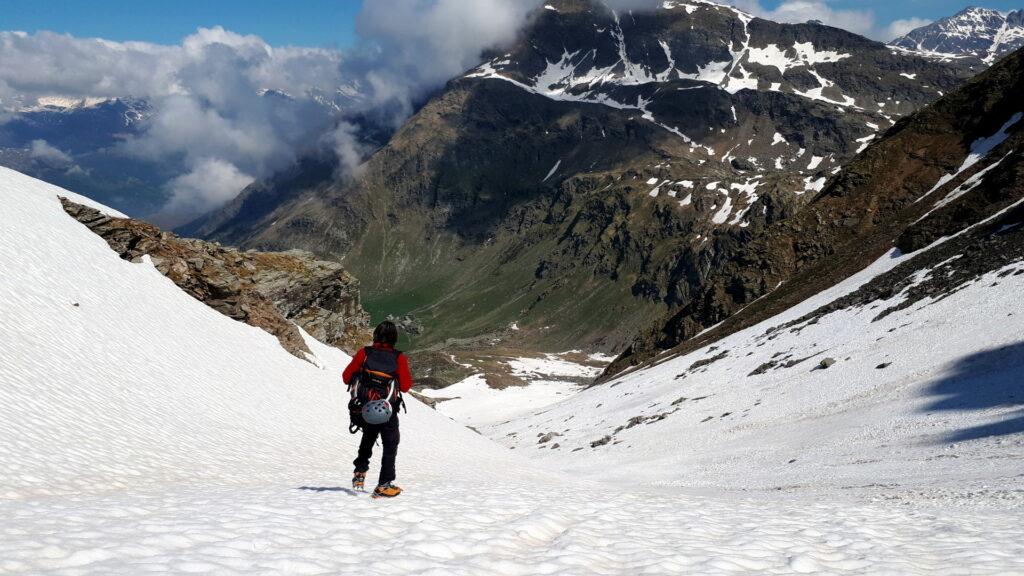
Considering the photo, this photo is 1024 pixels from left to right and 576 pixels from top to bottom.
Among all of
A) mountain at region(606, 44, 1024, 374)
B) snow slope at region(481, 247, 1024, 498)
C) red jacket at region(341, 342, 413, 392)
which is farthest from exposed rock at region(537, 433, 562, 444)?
red jacket at region(341, 342, 413, 392)

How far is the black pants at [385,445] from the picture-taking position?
38.7 feet

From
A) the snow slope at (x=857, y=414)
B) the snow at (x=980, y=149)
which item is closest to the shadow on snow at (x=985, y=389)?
the snow slope at (x=857, y=414)

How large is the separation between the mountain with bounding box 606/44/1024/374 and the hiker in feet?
120

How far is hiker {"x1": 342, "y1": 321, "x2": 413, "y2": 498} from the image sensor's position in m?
11.7

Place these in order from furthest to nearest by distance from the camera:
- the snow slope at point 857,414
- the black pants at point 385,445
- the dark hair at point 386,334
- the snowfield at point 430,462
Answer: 1. the snow slope at point 857,414
2. the dark hair at point 386,334
3. the black pants at point 385,445
4. the snowfield at point 430,462

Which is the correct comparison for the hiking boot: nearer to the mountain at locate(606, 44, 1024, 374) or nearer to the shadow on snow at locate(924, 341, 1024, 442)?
the shadow on snow at locate(924, 341, 1024, 442)

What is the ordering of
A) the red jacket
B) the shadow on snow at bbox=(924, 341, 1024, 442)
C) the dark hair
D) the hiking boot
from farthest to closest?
the shadow on snow at bbox=(924, 341, 1024, 442) → the dark hair → the red jacket → the hiking boot

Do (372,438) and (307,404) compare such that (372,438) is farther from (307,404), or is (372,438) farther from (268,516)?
(307,404)

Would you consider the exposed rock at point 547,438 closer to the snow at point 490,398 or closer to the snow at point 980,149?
the snow at point 980,149

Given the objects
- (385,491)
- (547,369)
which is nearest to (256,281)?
(385,491)

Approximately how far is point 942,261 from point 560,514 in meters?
44.2

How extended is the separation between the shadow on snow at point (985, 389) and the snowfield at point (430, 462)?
0.39ft

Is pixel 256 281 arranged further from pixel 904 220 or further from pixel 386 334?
pixel 904 220

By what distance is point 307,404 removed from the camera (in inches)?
1174
